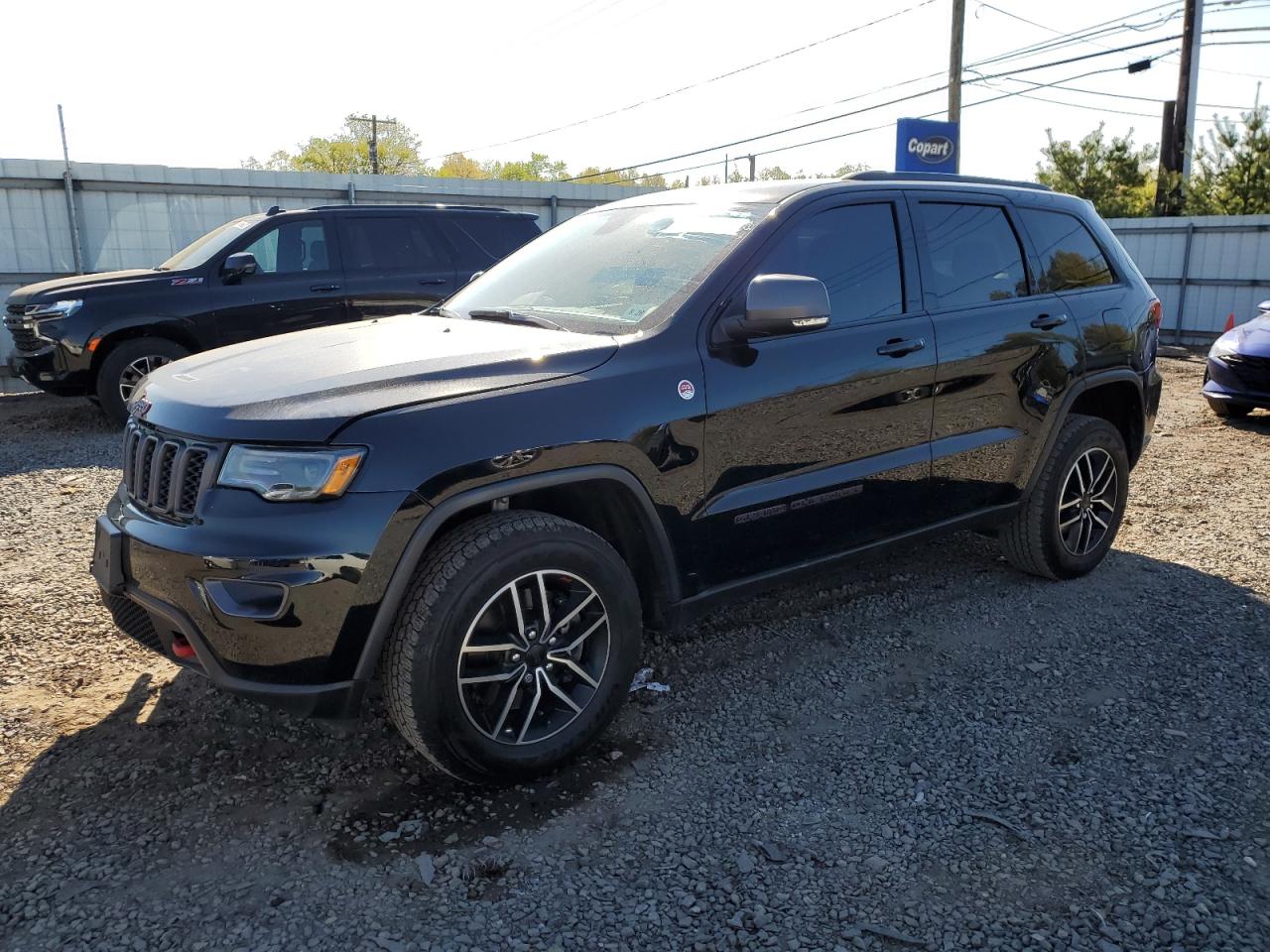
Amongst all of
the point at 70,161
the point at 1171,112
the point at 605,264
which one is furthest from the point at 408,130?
the point at 605,264

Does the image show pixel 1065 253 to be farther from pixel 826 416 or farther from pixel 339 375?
pixel 339 375

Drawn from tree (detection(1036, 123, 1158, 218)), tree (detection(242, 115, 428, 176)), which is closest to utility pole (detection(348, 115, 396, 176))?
tree (detection(242, 115, 428, 176))

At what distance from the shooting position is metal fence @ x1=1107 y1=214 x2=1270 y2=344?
1692 cm

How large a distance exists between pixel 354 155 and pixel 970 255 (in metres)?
62.5

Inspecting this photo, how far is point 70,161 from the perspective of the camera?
13211 mm

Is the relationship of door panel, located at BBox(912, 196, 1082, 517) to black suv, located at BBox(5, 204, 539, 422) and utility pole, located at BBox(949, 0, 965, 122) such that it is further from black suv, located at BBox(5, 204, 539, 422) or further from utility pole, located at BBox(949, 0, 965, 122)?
utility pole, located at BBox(949, 0, 965, 122)

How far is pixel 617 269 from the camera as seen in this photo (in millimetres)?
3803

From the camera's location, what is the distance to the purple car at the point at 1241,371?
8.93 m

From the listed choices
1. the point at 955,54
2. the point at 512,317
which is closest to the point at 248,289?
the point at 512,317

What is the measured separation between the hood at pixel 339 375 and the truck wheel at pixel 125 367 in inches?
225

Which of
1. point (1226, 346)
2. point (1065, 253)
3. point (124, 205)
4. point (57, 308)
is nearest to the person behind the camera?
point (1065, 253)

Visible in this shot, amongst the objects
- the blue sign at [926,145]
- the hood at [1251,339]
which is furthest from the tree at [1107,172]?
the hood at [1251,339]

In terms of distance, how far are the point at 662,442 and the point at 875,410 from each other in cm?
108

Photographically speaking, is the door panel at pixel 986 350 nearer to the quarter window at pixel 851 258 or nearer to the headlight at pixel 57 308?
the quarter window at pixel 851 258
